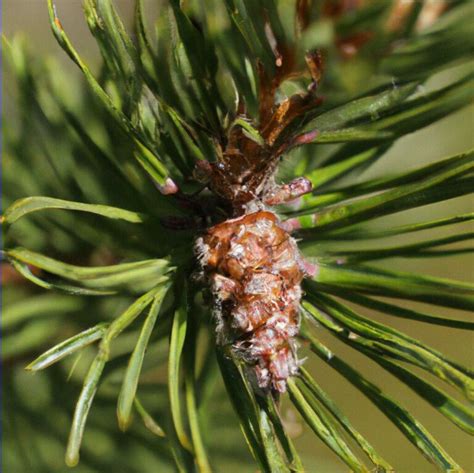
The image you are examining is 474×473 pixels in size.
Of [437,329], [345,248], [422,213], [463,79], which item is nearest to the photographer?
[463,79]

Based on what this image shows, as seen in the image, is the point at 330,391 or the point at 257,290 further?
the point at 330,391

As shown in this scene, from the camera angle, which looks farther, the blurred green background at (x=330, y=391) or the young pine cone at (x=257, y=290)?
the blurred green background at (x=330, y=391)

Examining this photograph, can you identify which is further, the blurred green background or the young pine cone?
the blurred green background

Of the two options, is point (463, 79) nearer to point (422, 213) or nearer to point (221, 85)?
point (221, 85)

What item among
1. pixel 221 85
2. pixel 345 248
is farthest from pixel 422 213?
pixel 221 85
